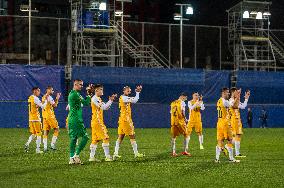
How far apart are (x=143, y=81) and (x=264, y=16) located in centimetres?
1485

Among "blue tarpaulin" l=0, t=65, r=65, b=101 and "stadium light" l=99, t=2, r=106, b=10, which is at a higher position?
"stadium light" l=99, t=2, r=106, b=10

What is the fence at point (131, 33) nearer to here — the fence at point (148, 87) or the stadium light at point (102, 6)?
the stadium light at point (102, 6)

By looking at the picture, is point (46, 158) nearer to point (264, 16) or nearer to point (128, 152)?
point (128, 152)

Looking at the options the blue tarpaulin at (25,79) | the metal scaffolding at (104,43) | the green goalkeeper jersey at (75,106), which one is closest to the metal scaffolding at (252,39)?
the metal scaffolding at (104,43)

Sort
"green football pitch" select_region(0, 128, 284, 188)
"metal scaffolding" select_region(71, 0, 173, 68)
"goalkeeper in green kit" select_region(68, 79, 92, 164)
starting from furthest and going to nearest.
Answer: "metal scaffolding" select_region(71, 0, 173, 68), "goalkeeper in green kit" select_region(68, 79, 92, 164), "green football pitch" select_region(0, 128, 284, 188)

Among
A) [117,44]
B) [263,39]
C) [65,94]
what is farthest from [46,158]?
[263,39]

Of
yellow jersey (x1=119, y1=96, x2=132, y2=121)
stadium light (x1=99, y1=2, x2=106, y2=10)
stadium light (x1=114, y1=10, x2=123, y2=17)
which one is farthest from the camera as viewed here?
stadium light (x1=99, y1=2, x2=106, y2=10)

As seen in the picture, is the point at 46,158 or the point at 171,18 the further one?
the point at 171,18

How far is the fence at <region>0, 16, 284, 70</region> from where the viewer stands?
51.9m

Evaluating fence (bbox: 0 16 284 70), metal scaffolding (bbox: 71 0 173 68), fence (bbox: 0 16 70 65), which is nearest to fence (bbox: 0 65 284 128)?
metal scaffolding (bbox: 71 0 173 68)

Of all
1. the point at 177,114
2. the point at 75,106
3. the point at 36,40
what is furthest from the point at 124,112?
the point at 36,40

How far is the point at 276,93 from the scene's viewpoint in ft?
173

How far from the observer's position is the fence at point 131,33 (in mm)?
51906

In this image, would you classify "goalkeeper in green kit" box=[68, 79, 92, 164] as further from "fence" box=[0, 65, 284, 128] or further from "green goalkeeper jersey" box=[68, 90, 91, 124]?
"fence" box=[0, 65, 284, 128]
